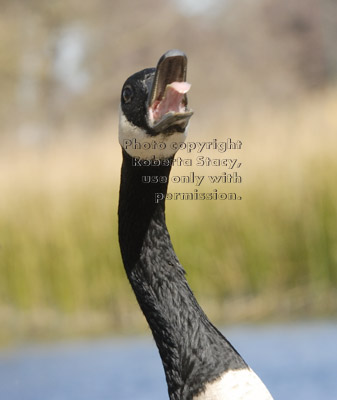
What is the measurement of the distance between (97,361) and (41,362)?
45 cm

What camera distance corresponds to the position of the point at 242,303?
6570mm

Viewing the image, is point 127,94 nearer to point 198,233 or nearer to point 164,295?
point 164,295

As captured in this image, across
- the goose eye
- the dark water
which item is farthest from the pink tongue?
the dark water

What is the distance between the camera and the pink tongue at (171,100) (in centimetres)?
233

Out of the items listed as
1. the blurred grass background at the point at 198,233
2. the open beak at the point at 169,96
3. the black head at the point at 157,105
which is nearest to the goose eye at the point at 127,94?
the black head at the point at 157,105

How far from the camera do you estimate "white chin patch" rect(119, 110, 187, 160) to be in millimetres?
2486

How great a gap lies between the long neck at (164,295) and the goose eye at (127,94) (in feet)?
0.63

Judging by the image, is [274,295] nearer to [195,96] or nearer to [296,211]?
[296,211]

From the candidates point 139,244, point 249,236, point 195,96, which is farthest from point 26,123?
point 139,244

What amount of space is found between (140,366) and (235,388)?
306 cm

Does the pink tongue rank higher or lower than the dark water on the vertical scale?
higher

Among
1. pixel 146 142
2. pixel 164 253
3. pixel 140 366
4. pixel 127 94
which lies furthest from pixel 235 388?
pixel 140 366

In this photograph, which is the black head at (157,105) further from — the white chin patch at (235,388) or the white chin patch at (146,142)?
the white chin patch at (235,388)

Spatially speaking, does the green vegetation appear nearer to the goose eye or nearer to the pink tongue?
the goose eye
